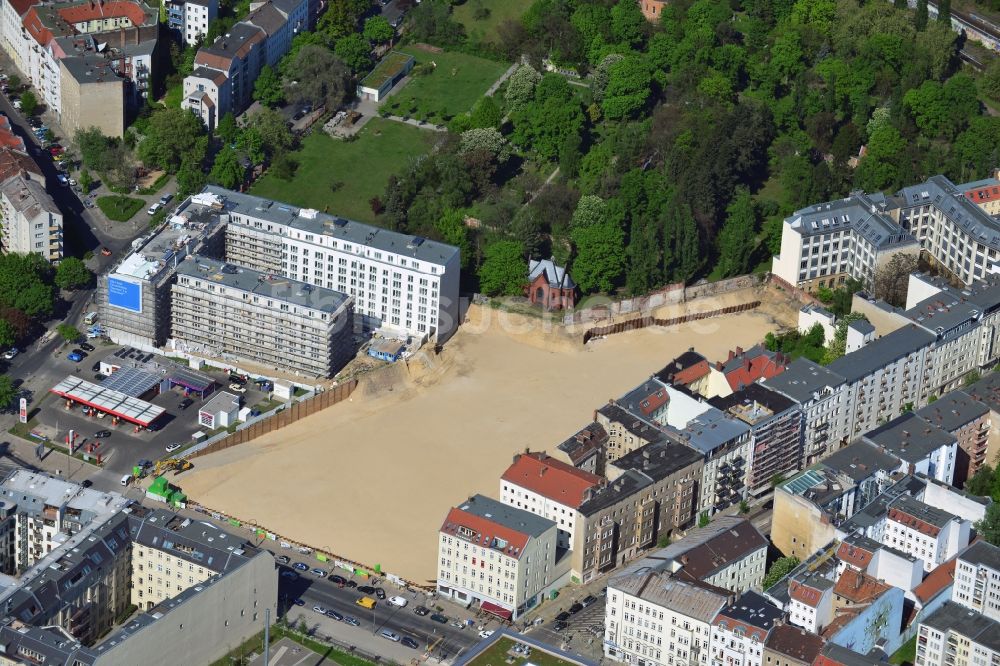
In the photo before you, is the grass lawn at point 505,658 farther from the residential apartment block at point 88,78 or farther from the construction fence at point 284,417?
the residential apartment block at point 88,78

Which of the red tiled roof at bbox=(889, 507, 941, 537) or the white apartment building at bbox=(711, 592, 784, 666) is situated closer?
the white apartment building at bbox=(711, 592, 784, 666)

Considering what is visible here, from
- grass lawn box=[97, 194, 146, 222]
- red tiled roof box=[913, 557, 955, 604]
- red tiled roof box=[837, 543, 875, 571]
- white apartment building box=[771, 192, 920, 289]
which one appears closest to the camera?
red tiled roof box=[837, 543, 875, 571]

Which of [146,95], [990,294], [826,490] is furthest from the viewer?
[146,95]

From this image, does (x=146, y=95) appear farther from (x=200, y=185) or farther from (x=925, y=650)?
(x=925, y=650)

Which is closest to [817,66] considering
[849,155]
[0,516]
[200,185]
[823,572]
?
[849,155]

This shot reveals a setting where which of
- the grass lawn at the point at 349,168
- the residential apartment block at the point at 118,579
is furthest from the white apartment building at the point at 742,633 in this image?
the grass lawn at the point at 349,168

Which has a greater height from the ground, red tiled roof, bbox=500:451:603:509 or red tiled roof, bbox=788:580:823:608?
red tiled roof, bbox=500:451:603:509

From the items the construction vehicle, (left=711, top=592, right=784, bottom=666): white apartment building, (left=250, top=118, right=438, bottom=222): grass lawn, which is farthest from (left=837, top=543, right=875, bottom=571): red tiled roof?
(left=250, top=118, right=438, bottom=222): grass lawn

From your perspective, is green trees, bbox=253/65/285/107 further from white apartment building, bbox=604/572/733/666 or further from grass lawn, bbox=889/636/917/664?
grass lawn, bbox=889/636/917/664
